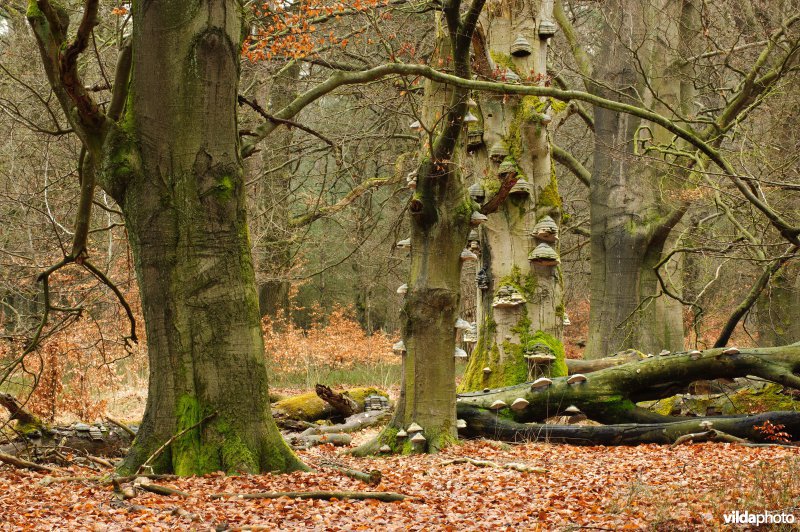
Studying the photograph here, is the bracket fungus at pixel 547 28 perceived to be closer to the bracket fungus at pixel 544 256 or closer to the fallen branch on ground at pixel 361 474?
the bracket fungus at pixel 544 256

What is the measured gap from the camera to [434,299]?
7.47 metres

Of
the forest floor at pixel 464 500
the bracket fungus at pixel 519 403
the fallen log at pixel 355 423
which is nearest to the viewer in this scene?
the forest floor at pixel 464 500

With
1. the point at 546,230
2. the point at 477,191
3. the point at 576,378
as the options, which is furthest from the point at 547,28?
the point at 576,378

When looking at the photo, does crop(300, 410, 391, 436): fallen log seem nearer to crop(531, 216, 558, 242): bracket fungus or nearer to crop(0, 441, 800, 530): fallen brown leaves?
crop(531, 216, 558, 242): bracket fungus

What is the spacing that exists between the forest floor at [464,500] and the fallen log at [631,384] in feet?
4.77

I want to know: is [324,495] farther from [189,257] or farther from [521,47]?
[521,47]

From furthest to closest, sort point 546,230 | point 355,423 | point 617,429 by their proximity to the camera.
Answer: point 355,423 → point 546,230 → point 617,429

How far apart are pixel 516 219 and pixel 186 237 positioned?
17.2 ft

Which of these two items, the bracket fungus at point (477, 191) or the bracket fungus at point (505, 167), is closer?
the bracket fungus at point (477, 191)

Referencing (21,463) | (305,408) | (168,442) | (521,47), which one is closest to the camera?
(168,442)

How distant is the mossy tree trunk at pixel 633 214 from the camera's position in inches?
521

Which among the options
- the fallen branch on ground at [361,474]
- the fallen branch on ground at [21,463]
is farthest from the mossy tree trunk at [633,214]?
the fallen branch on ground at [21,463]

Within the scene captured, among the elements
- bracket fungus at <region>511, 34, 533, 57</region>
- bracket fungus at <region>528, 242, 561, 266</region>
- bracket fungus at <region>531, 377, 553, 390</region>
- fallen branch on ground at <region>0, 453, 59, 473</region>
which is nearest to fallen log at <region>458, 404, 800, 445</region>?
bracket fungus at <region>531, 377, 553, 390</region>

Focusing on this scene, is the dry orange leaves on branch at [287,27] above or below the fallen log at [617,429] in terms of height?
above
